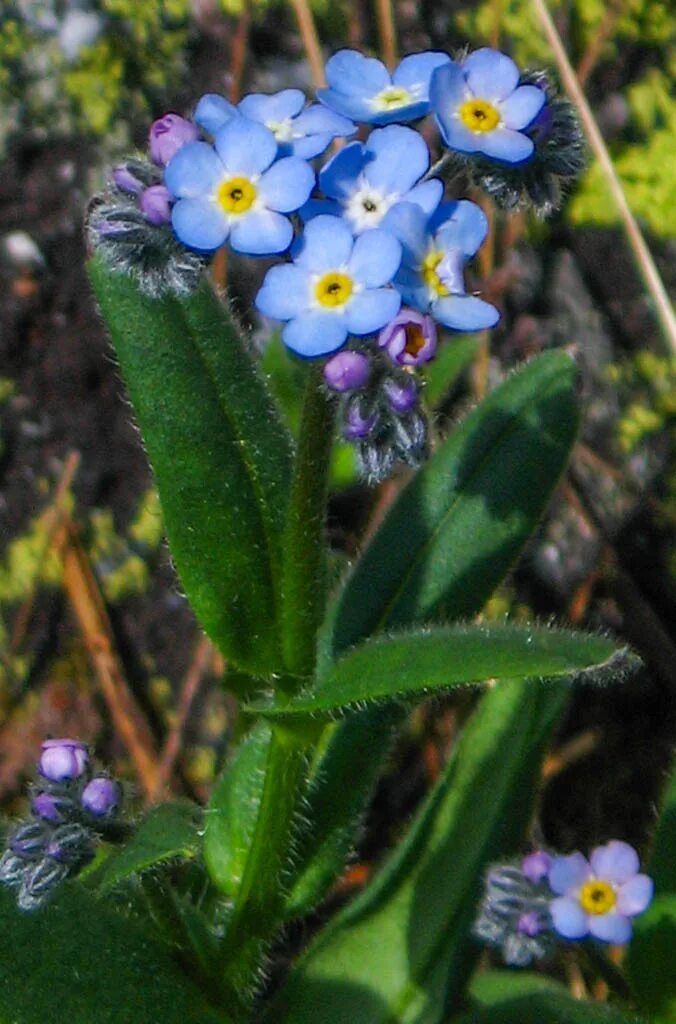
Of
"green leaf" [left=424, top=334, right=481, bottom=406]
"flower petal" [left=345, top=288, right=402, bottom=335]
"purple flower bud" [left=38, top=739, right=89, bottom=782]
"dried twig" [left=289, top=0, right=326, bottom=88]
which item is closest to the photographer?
"flower petal" [left=345, top=288, right=402, bottom=335]

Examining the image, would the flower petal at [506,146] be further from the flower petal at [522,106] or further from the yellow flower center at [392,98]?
the yellow flower center at [392,98]

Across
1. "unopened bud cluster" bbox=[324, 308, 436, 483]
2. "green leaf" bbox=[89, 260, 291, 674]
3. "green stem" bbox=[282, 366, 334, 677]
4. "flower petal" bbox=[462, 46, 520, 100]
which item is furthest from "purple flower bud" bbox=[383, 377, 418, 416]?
"green leaf" bbox=[89, 260, 291, 674]

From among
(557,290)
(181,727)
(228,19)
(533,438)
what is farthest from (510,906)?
(228,19)

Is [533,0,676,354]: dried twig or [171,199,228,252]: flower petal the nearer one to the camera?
[171,199,228,252]: flower petal

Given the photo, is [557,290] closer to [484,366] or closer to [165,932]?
[484,366]

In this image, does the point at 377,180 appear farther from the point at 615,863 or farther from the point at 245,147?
the point at 615,863

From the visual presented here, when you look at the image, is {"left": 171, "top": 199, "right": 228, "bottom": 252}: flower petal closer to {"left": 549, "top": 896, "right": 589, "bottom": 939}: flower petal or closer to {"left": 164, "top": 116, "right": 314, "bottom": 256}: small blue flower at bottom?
{"left": 164, "top": 116, "right": 314, "bottom": 256}: small blue flower at bottom

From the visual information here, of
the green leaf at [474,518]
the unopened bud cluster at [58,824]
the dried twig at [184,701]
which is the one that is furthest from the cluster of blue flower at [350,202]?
the dried twig at [184,701]
